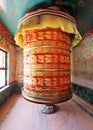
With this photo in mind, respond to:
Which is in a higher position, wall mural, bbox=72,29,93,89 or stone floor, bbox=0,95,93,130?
wall mural, bbox=72,29,93,89

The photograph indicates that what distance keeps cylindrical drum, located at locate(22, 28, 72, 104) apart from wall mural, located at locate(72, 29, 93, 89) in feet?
4.44

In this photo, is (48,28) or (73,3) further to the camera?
(73,3)

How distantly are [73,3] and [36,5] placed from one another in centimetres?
56

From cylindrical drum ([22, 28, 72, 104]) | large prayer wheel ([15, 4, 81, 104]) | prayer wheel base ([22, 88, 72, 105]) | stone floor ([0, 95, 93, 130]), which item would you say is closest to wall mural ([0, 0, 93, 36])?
large prayer wheel ([15, 4, 81, 104])

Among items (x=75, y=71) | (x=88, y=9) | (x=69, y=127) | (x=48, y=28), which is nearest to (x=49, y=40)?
(x=48, y=28)

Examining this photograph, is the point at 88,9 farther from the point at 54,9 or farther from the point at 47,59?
the point at 47,59

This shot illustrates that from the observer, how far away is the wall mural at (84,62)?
10.0 feet

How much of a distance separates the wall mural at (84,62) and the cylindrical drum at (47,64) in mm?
1354

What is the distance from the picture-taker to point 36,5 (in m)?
1.95

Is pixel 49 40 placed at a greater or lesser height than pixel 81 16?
lesser

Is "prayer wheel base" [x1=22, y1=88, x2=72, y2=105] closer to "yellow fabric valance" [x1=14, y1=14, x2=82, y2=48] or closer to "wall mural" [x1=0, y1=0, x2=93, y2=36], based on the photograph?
"yellow fabric valance" [x1=14, y1=14, x2=82, y2=48]

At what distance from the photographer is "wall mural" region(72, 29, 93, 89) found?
3.05 m

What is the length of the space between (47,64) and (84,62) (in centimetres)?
184

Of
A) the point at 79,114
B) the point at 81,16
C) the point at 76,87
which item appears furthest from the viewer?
the point at 76,87
